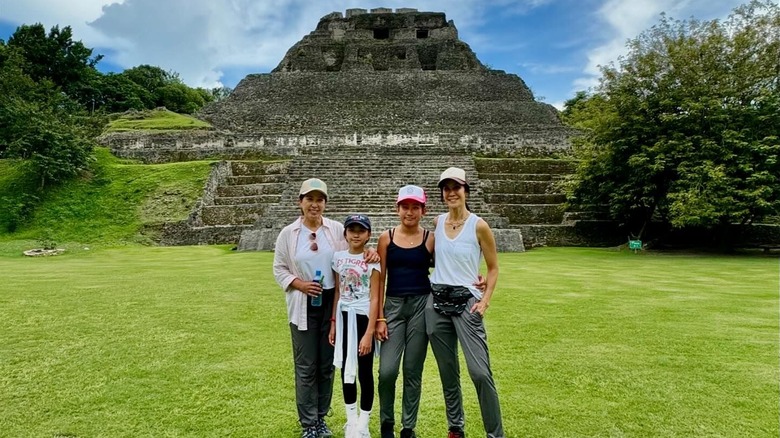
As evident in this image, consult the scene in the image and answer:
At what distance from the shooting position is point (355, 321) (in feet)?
9.97

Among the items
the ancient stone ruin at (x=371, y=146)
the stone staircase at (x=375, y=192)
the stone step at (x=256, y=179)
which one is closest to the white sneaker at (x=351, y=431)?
the stone staircase at (x=375, y=192)

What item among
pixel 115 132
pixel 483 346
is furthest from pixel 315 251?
pixel 115 132

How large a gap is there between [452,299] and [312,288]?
837mm

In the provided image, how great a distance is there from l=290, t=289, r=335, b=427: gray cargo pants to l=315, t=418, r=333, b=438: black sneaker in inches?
1.7

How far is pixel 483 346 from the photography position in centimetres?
285

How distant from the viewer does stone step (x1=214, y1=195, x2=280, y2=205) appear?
17328 mm

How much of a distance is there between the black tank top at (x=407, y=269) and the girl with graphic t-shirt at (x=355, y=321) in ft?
0.35

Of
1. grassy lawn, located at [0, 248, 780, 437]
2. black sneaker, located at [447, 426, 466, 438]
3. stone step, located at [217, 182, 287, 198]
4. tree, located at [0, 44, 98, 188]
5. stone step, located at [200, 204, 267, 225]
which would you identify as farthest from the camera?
stone step, located at [217, 182, 287, 198]

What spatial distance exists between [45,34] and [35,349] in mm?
42036

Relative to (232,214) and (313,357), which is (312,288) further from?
(232,214)

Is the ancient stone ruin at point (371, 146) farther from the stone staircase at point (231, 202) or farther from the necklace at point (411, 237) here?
the necklace at point (411, 237)

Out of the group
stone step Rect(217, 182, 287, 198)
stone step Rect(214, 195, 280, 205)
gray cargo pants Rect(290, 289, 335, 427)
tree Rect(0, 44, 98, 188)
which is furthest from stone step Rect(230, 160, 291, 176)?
gray cargo pants Rect(290, 289, 335, 427)

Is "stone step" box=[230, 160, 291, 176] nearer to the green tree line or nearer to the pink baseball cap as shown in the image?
the green tree line

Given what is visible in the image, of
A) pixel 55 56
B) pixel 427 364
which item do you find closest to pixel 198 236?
pixel 427 364
